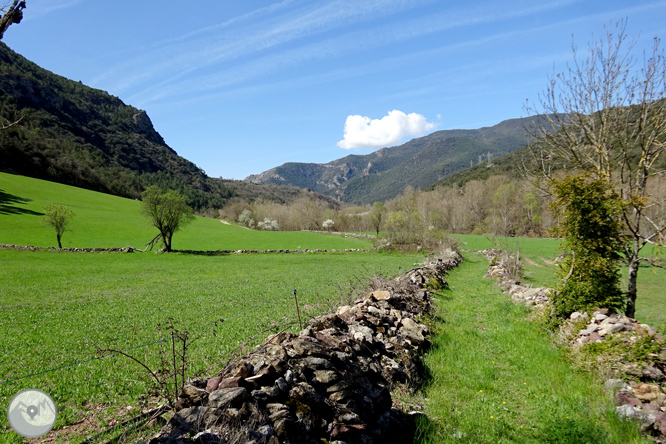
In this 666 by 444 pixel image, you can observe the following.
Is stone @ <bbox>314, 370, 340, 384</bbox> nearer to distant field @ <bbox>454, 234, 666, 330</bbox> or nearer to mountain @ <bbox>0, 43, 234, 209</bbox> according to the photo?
distant field @ <bbox>454, 234, 666, 330</bbox>

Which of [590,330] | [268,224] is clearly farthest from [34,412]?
[268,224]

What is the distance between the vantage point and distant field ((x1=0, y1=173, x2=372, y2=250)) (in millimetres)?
41531

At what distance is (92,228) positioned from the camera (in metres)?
49.1

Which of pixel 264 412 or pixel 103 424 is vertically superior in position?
pixel 264 412

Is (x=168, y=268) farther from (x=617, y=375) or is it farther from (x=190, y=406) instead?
(x=617, y=375)

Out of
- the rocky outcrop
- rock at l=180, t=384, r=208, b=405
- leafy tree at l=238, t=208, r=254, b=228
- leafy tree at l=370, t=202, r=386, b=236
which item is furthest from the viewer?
leafy tree at l=238, t=208, r=254, b=228

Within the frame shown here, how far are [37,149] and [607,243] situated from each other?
11450 cm

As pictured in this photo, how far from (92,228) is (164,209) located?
18.9 meters

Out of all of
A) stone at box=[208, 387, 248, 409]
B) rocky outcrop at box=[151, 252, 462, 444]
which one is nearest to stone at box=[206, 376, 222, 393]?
rocky outcrop at box=[151, 252, 462, 444]

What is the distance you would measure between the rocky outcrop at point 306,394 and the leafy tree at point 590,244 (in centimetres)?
473

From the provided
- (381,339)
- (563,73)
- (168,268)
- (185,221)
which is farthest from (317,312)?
(185,221)

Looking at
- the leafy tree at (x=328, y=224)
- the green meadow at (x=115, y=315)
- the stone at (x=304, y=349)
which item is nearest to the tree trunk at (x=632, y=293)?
the green meadow at (x=115, y=315)

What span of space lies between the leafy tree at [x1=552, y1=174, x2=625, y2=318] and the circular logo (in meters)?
9.85

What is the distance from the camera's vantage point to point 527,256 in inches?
1222
